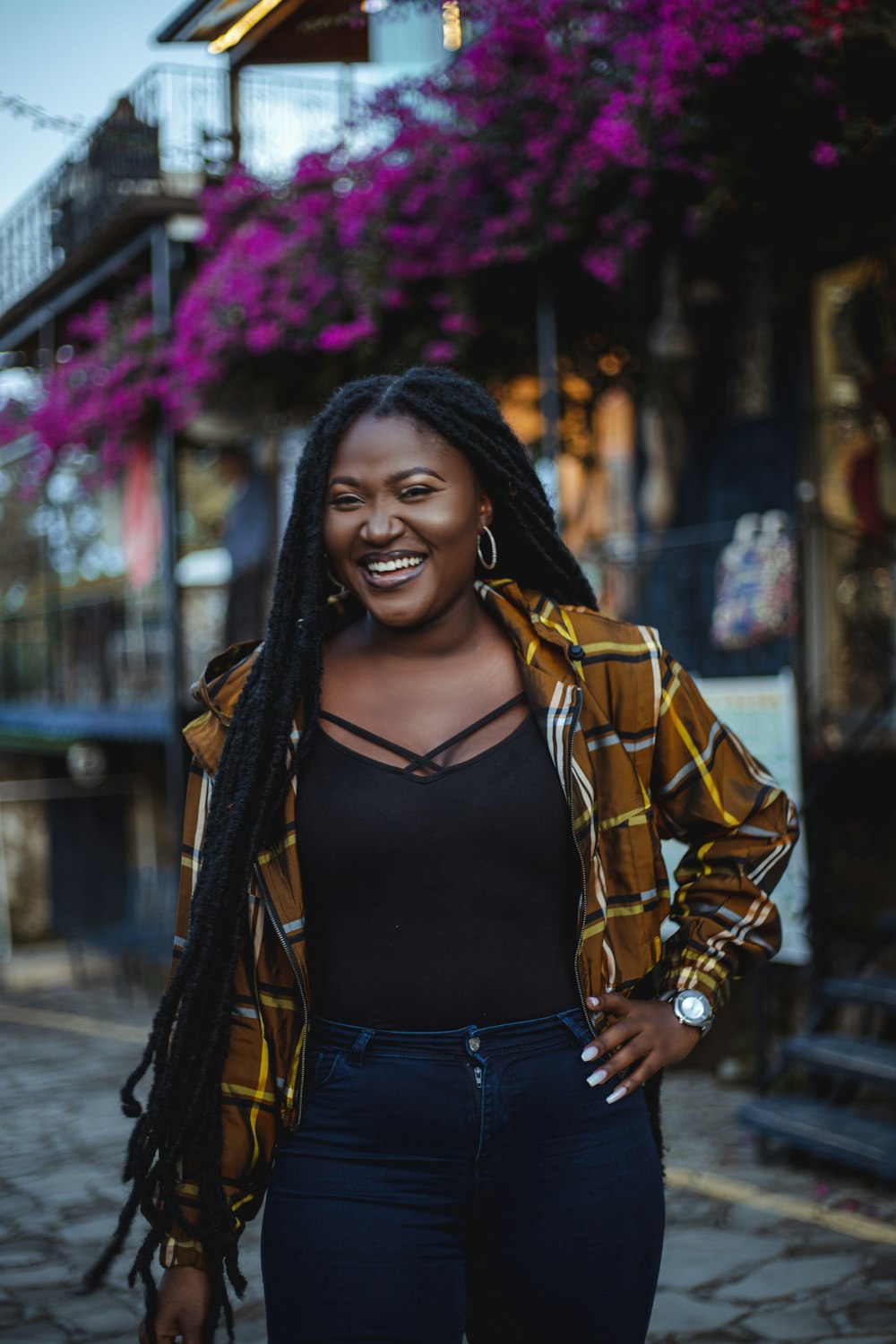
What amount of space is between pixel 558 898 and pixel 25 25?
5.15 metres

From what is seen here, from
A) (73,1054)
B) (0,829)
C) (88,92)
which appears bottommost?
(73,1054)

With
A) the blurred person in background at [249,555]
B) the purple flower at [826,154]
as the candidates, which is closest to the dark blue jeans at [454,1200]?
the purple flower at [826,154]

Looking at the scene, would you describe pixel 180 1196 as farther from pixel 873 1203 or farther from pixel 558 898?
pixel 873 1203

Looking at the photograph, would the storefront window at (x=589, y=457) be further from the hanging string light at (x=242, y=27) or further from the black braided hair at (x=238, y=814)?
the black braided hair at (x=238, y=814)

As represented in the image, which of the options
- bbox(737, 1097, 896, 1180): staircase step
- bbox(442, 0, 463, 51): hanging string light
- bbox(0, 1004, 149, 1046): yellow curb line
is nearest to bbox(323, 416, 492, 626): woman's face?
bbox(737, 1097, 896, 1180): staircase step

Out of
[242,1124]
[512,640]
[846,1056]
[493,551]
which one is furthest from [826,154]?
[242,1124]

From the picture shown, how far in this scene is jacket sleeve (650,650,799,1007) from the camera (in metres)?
2.07

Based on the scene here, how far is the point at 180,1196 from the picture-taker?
6.39 feet

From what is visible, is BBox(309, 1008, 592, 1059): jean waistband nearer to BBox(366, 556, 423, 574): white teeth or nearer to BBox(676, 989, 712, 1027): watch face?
BBox(676, 989, 712, 1027): watch face

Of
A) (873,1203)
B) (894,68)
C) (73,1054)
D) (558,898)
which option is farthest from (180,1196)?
(73,1054)

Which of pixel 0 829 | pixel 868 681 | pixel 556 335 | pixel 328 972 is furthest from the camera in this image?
pixel 0 829

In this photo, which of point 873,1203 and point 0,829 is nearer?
point 873,1203

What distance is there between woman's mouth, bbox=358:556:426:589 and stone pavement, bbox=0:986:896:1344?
9.20 feet

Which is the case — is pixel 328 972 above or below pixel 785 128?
below
